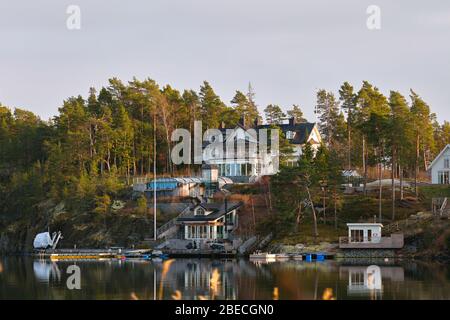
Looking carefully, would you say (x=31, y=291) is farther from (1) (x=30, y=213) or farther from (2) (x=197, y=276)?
(1) (x=30, y=213)

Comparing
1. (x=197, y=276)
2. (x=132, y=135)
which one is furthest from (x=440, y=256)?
(x=132, y=135)

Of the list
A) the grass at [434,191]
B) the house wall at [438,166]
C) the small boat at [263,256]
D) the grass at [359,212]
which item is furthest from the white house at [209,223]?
the house wall at [438,166]

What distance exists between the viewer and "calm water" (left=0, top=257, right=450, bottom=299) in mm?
53875

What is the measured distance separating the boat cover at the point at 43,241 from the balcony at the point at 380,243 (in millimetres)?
36121

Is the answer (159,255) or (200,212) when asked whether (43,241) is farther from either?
(159,255)

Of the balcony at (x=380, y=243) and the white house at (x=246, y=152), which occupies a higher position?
the white house at (x=246, y=152)

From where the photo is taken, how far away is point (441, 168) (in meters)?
106

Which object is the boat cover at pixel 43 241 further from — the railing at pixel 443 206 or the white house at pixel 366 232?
the railing at pixel 443 206

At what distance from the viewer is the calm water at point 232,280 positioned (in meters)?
53.9

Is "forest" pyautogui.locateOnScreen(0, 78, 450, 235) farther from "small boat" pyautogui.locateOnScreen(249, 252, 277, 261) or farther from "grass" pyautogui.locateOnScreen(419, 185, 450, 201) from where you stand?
"small boat" pyautogui.locateOnScreen(249, 252, 277, 261)

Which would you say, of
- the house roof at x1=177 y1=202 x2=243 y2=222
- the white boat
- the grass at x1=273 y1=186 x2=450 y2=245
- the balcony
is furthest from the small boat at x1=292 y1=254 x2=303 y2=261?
the white boat

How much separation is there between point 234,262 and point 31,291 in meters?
27.5

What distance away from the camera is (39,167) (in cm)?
12269

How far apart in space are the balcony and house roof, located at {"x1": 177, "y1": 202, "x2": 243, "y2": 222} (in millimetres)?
16294
